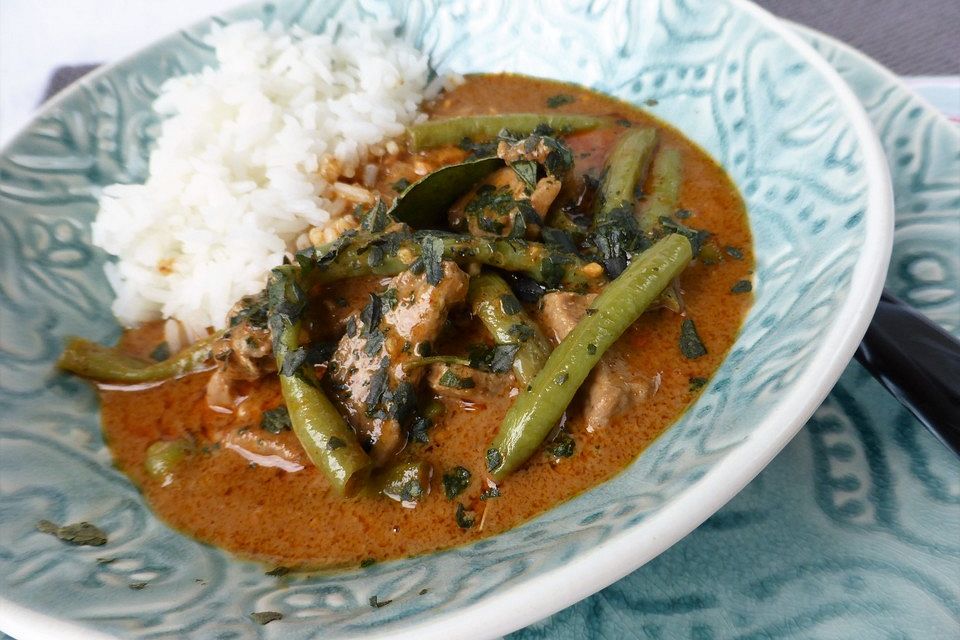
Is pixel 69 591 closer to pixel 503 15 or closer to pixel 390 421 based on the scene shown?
pixel 390 421

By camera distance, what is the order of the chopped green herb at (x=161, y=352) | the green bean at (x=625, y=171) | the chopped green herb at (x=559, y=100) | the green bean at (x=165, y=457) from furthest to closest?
the chopped green herb at (x=559, y=100), the chopped green herb at (x=161, y=352), the green bean at (x=625, y=171), the green bean at (x=165, y=457)

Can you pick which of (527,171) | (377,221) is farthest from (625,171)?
(377,221)

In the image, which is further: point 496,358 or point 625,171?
point 625,171

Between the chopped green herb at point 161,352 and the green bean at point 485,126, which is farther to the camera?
the green bean at point 485,126

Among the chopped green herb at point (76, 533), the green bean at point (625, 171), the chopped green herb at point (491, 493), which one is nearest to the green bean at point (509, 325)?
the chopped green herb at point (491, 493)

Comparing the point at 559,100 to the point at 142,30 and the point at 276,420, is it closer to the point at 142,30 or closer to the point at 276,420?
the point at 276,420

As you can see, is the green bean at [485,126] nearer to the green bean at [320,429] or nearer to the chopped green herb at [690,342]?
the chopped green herb at [690,342]

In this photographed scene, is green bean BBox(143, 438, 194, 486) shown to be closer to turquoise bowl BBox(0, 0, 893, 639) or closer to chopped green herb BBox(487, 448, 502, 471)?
turquoise bowl BBox(0, 0, 893, 639)
